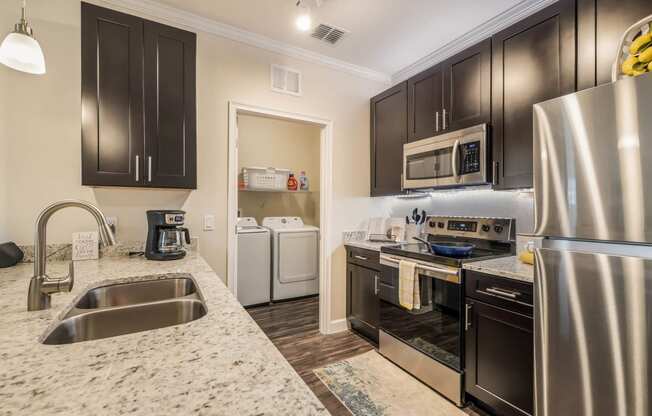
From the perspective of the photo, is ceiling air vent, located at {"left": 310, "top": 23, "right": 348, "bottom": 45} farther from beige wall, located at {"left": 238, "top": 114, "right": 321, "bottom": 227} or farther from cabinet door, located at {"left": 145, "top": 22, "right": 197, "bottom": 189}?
beige wall, located at {"left": 238, "top": 114, "right": 321, "bottom": 227}

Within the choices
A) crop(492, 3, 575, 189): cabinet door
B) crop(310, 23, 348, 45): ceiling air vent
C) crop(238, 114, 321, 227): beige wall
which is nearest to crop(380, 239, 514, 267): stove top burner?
crop(492, 3, 575, 189): cabinet door

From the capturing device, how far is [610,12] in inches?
55.8

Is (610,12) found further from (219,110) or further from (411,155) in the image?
(219,110)

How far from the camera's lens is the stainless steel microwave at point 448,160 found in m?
1.96

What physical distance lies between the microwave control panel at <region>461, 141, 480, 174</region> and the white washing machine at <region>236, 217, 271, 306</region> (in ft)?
7.90

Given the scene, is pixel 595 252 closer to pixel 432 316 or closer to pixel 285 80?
pixel 432 316

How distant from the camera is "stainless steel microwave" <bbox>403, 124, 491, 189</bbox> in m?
1.96

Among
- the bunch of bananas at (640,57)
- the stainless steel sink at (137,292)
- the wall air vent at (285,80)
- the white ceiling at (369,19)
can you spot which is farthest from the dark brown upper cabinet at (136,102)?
the bunch of bananas at (640,57)

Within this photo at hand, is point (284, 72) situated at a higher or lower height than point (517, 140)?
higher

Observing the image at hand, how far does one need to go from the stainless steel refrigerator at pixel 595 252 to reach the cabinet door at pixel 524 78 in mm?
565

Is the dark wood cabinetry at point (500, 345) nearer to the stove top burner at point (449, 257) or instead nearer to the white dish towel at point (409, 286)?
the stove top burner at point (449, 257)

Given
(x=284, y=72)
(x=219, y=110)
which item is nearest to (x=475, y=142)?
(x=284, y=72)

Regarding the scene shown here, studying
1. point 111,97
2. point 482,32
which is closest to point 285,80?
point 111,97

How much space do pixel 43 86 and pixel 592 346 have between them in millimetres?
3158
